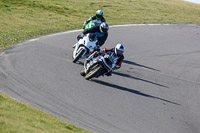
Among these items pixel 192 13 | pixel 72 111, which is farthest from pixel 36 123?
pixel 192 13

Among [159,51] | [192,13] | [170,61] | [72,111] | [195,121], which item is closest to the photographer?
[72,111]

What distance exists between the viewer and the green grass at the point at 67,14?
18.2 m

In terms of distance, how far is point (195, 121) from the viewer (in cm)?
945

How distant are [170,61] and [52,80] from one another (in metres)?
7.14

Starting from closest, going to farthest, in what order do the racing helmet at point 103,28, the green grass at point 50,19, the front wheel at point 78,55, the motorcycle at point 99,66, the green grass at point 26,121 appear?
the green grass at point 26,121 → the green grass at point 50,19 → the motorcycle at point 99,66 → the front wheel at point 78,55 → the racing helmet at point 103,28

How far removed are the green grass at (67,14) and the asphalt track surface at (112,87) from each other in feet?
6.39

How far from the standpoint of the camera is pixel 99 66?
1111 cm

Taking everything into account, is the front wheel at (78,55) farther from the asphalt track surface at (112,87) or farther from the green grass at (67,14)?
the green grass at (67,14)

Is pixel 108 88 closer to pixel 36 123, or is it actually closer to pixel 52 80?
pixel 52 80

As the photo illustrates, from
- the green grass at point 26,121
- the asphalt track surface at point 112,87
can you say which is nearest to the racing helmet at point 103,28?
the asphalt track surface at point 112,87

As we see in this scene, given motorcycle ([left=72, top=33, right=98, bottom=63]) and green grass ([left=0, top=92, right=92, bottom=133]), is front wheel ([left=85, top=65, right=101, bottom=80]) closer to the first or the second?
motorcycle ([left=72, top=33, right=98, bottom=63])

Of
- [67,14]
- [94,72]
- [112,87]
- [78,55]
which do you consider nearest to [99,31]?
[78,55]

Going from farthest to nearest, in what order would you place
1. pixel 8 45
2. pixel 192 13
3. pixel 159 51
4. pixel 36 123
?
pixel 192 13 → pixel 159 51 → pixel 8 45 → pixel 36 123

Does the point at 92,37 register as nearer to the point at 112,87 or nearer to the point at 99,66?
the point at 99,66
